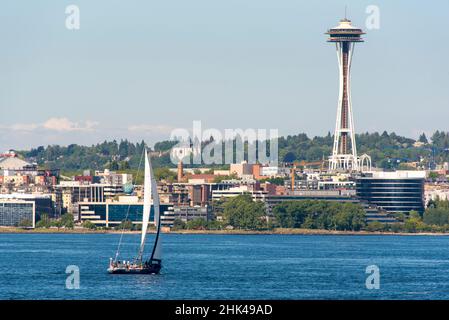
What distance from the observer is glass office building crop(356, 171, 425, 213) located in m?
194

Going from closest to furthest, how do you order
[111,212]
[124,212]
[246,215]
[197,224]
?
[246,215]
[197,224]
[124,212]
[111,212]

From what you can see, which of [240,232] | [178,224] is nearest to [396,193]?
[240,232]

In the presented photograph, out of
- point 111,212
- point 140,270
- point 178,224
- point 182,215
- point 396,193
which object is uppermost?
point 396,193

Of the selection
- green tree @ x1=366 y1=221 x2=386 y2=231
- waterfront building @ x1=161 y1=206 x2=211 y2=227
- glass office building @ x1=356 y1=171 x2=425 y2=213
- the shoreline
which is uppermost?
glass office building @ x1=356 y1=171 x2=425 y2=213

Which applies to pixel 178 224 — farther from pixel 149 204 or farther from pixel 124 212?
pixel 149 204

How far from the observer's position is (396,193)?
7687 inches

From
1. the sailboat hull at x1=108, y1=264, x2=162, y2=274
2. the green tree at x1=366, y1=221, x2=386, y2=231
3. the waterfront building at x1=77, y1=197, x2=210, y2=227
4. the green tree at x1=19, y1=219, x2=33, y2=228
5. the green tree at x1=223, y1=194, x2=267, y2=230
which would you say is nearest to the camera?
the sailboat hull at x1=108, y1=264, x2=162, y2=274

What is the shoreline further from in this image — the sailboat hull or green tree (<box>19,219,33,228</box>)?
the sailboat hull

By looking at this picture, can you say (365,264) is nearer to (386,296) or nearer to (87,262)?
(87,262)

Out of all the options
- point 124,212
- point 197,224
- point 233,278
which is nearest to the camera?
point 233,278

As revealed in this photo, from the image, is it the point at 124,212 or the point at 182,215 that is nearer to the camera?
the point at 124,212

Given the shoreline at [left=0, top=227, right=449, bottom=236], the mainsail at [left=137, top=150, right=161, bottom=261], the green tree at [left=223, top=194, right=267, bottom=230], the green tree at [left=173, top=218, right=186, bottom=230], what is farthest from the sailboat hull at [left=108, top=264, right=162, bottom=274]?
the green tree at [left=173, top=218, right=186, bottom=230]

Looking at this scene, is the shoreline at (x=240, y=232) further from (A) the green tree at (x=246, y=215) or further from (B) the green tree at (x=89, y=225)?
(A) the green tree at (x=246, y=215)
